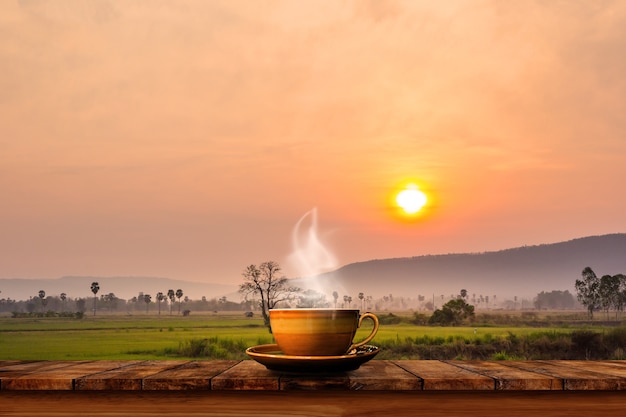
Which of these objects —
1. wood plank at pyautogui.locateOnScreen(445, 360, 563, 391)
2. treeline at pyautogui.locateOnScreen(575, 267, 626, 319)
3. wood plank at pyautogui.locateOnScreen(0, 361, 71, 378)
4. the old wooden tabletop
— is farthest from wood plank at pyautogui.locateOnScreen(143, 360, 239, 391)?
treeline at pyautogui.locateOnScreen(575, 267, 626, 319)

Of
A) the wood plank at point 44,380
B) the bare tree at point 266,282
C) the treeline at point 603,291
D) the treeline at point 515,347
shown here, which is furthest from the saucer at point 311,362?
the treeline at point 603,291

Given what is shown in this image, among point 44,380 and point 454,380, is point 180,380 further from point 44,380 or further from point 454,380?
point 454,380

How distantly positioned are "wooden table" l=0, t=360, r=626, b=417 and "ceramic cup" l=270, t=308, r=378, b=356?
0.11 meters

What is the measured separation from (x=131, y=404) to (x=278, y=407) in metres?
0.56

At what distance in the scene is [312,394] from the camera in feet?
8.13

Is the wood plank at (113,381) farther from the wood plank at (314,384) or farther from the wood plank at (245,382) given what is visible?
the wood plank at (314,384)

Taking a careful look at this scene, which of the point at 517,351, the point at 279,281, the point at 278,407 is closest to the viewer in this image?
the point at 278,407

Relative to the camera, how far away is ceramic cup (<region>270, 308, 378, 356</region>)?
2.61 meters

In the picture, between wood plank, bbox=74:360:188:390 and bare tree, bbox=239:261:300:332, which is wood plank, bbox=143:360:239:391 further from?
bare tree, bbox=239:261:300:332

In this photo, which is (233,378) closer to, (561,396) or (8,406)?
(8,406)

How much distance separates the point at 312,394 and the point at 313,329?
265 mm

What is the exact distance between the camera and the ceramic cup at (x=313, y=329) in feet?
8.55

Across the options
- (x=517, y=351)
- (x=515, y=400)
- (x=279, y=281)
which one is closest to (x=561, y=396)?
(x=515, y=400)

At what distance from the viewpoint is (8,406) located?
8.10ft
